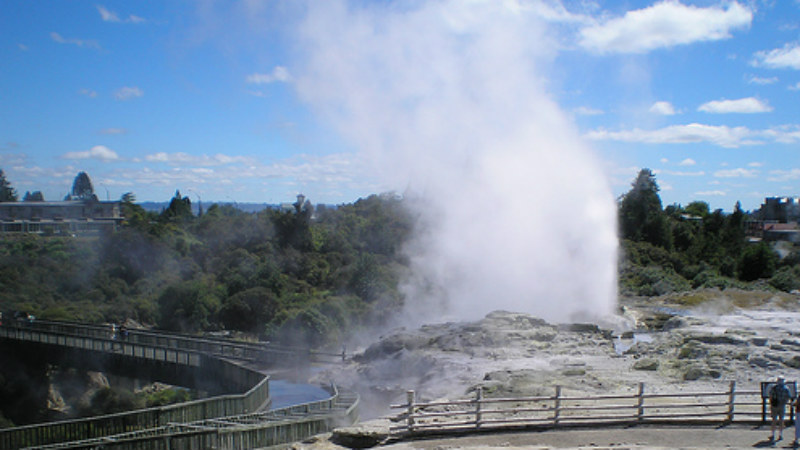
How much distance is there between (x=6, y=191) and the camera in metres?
99.2

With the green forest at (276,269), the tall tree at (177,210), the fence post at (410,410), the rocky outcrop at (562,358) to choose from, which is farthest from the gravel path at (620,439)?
the tall tree at (177,210)

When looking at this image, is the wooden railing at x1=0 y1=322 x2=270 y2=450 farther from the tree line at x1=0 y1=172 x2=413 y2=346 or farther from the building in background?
the building in background

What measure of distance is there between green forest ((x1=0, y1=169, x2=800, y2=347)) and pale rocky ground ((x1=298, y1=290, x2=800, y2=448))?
29.1 feet

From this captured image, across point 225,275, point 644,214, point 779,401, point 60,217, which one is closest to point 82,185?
point 60,217

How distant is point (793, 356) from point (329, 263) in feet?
132

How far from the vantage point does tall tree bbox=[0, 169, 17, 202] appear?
319 feet

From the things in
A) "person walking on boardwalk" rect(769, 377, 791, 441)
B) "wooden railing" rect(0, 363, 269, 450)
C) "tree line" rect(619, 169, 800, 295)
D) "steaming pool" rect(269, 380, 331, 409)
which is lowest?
"steaming pool" rect(269, 380, 331, 409)

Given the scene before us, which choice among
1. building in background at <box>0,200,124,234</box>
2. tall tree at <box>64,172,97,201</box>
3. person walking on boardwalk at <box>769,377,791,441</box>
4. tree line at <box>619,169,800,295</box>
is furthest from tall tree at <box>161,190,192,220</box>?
person walking on boardwalk at <box>769,377,791,441</box>

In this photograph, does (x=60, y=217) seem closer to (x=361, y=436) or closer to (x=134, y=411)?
(x=134, y=411)

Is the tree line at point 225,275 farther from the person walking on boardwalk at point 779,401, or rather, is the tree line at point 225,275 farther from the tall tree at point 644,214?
the tall tree at point 644,214

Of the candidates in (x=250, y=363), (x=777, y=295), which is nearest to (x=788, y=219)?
(x=777, y=295)

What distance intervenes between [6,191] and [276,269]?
71186mm

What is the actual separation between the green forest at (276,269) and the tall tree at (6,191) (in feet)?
125

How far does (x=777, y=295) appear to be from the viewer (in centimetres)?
3997
